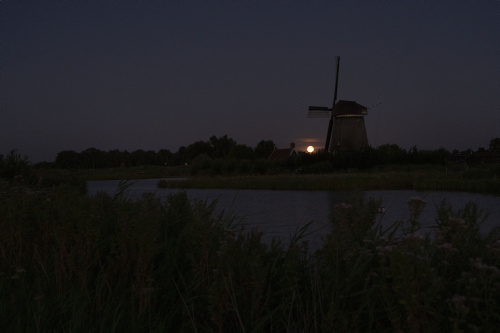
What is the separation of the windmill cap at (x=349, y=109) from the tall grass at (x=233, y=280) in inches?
1415

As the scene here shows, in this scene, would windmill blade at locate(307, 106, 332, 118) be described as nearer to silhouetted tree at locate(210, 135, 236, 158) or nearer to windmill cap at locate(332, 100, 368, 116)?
windmill cap at locate(332, 100, 368, 116)


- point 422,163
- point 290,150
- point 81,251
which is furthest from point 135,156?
point 81,251

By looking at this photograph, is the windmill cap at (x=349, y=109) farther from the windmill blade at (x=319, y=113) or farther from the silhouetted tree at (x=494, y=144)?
the silhouetted tree at (x=494, y=144)

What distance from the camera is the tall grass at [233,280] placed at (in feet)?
8.05

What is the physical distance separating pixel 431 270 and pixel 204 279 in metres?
1.70

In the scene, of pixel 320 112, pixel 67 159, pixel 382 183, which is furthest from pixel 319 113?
pixel 67 159

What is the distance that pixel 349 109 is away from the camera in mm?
38219

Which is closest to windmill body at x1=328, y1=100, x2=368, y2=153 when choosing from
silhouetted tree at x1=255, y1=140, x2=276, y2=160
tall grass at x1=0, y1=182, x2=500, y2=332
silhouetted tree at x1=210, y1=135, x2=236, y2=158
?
silhouetted tree at x1=255, y1=140, x2=276, y2=160

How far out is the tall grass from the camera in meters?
2.46

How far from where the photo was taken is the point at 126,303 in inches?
122

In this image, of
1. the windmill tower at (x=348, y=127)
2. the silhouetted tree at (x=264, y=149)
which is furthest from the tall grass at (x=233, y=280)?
the silhouetted tree at (x=264, y=149)

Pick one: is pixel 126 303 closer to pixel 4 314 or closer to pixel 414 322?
pixel 4 314

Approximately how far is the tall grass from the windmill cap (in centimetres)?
3595

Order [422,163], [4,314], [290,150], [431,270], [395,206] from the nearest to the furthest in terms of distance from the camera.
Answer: [431,270] → [4,314] → [395,206] → [422,163] → [290,150]
